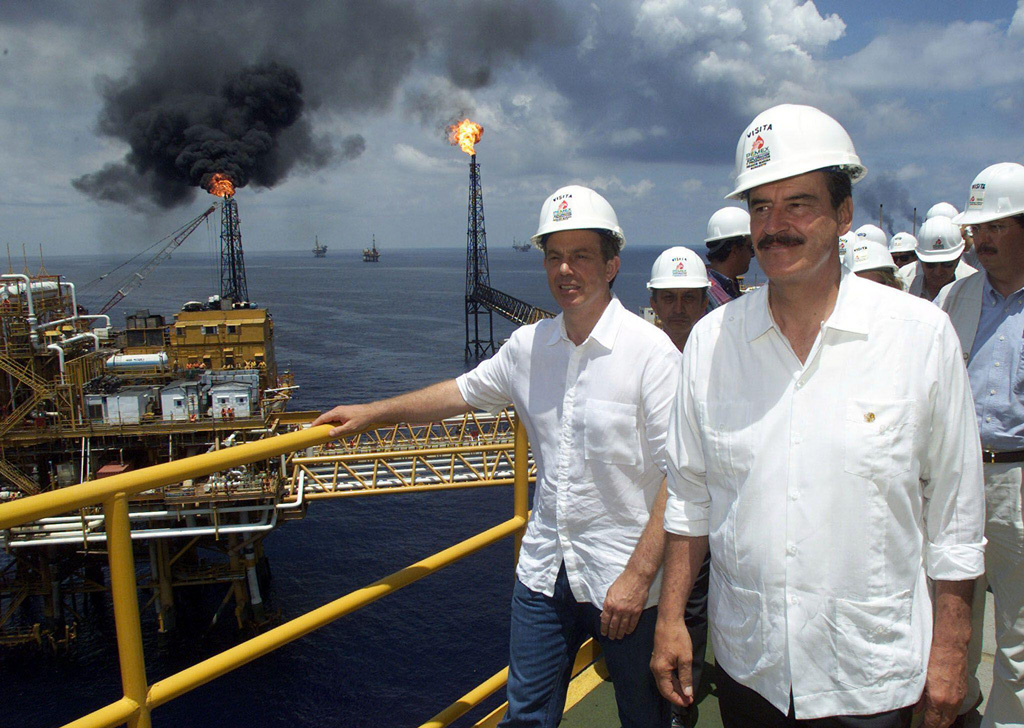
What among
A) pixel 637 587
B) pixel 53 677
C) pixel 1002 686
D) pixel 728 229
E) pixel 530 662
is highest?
pixel 728 229

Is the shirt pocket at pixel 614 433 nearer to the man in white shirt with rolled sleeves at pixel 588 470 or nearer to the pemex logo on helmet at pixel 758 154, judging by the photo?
the man in white shirt with rolled sleeves at pixel 588 470

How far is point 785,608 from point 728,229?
3259 mm

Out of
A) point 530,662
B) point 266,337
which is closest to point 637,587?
point 530,662

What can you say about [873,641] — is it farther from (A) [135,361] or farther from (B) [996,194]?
(A) [135,361]

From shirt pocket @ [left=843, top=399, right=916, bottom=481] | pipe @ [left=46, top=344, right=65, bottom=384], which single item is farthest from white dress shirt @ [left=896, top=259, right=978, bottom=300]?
pipe @ [left=46, top=344, right=65, bottom=384]

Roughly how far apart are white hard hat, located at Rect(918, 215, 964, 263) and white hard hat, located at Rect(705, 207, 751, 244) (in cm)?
159

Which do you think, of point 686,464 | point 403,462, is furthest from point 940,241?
point 403,462

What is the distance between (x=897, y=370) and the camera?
1616 mm

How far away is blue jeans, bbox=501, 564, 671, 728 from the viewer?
2318mm

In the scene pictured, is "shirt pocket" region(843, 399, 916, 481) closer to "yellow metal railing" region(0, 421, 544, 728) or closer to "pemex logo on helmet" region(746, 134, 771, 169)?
"pemex logo on helmet" region(746, 134, 771, 169)

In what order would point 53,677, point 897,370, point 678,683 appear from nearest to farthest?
point 897,370 < point 678,683 < point 53,677

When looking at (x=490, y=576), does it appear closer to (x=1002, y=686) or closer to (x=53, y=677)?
(x=53, y=677)

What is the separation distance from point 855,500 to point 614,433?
806 millimetres

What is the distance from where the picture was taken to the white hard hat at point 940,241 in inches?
197
